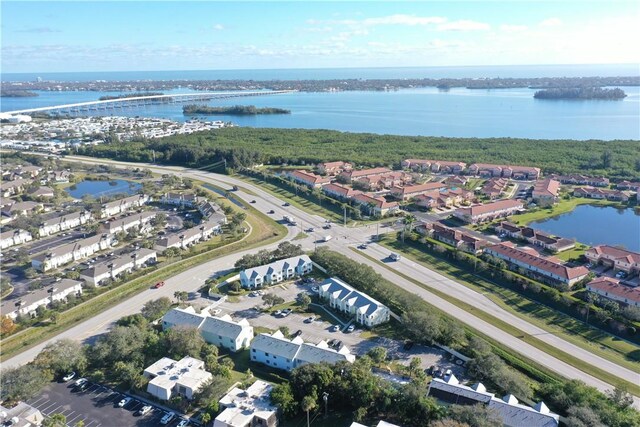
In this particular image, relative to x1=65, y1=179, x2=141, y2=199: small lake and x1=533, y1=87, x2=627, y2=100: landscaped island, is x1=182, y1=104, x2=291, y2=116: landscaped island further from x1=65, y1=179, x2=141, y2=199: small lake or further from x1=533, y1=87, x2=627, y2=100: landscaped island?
x1=533, y1=87, x2=627, y2=100: landscaped island

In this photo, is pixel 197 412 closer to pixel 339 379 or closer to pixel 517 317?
A: pixel 339 379

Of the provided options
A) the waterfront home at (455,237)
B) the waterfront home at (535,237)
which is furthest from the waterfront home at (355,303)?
the waterfront home at (535,237)

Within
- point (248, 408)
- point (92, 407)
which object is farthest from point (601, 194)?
point (92, 407)

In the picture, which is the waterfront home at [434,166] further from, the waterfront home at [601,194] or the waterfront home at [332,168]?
the waterfront home at [601,194]

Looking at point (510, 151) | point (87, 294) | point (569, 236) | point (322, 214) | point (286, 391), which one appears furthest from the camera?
point (510, 151)

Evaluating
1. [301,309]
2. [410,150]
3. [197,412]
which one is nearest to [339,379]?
[197,412]
